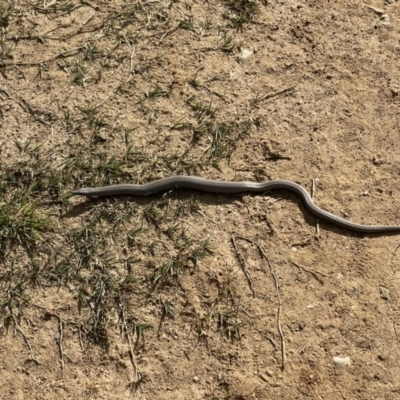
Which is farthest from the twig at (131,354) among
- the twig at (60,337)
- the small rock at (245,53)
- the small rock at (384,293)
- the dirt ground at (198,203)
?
the small rock at (245,53)

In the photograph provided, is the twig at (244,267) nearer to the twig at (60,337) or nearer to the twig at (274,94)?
the twig at (274,94)

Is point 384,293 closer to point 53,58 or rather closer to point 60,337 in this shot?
point 60,337

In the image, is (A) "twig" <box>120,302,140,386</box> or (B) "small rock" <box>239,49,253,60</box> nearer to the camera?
(A) "twig" <box>120,302,140,386</box>

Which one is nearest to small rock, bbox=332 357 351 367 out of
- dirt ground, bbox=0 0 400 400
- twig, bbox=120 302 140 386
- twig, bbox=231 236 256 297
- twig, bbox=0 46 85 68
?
dirt ground, bbox=0 0 400 400

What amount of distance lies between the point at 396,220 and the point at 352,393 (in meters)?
1.60

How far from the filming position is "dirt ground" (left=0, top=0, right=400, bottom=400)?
14.6 ft

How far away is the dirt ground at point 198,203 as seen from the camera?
14.6 feet

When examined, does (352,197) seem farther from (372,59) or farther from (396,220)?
(372,59)

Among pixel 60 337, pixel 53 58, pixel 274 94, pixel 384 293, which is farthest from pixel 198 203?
A: pixel 53 58

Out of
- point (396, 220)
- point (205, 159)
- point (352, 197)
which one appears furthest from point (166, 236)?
point (396, 220)

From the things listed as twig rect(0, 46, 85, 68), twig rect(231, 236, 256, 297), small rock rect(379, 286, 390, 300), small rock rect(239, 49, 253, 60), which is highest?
small rock rect(239, 49, 253, 60)

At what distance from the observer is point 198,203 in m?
4.98

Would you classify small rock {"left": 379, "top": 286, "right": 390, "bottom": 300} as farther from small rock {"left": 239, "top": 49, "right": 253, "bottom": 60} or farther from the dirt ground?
small rock {"left": 239, "top": 49, "right": 253, "bottom": 60}

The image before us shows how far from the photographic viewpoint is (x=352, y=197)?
5.02 metres
